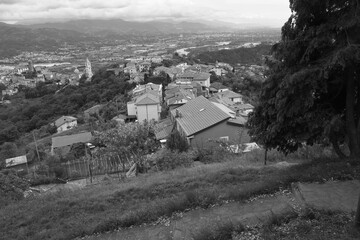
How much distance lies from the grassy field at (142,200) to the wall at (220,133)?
38.4 ft

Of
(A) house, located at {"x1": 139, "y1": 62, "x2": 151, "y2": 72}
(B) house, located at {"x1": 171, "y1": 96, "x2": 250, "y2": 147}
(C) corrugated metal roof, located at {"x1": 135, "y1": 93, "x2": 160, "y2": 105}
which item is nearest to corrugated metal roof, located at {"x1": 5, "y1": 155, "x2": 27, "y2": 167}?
(C) corrugated metal roof, located at {"x1": 135, "y1": 93, "x2": 160, "y2": 105}

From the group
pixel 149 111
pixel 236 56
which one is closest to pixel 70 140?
pixel 149 111

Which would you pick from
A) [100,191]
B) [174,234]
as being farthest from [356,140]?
[100,191]

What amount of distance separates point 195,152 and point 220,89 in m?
34.4

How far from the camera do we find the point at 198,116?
826 inches

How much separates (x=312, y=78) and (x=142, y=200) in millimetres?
4007

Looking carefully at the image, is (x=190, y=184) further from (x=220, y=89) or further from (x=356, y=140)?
(x=220, y=89)

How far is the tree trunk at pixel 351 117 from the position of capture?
5.65 metres

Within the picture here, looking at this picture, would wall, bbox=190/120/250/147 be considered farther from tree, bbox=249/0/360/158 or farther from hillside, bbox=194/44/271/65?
hillside, bbox=194/44/271/65

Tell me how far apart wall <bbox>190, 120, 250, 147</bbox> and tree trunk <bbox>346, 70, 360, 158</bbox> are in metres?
12.8

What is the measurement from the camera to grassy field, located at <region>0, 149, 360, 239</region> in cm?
533

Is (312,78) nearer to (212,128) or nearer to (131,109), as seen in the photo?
(212,128)

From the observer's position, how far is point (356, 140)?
590 cm

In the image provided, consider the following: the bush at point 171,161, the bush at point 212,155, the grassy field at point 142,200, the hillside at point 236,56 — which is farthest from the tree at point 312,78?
the hillside at point 236,56
